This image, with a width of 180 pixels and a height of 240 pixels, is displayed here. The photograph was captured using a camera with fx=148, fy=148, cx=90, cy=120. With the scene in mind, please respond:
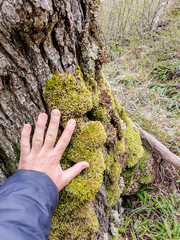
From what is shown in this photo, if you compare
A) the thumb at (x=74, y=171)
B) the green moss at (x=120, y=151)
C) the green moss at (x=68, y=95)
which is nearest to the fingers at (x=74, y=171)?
Answer: the thumb at (x=74, y=171)

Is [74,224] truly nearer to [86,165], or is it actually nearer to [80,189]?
[80,189]

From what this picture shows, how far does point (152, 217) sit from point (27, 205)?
229cm

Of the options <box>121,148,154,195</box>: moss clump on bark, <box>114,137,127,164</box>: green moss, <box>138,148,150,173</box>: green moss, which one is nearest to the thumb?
<box>114,137,127,164</box>: green moss

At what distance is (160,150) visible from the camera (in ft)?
8.75

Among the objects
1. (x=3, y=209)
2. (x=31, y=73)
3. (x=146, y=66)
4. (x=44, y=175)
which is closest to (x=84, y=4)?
(x=31, y=73)

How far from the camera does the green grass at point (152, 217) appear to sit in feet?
7.41

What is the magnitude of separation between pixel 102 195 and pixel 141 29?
22.4 ft

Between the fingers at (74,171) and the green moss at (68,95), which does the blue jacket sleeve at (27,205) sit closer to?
the fingers at (74,171)

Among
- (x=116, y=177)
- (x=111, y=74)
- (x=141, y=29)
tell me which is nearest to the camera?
(x=116, y=177)

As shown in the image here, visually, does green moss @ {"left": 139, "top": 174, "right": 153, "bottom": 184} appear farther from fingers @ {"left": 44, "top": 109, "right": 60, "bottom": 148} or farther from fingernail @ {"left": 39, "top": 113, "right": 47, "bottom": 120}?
fingernail @ {"left": 39, "top": 113, "right": 47, "bottom": 120}

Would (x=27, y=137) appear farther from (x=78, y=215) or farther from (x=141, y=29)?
(x=141, y=29)

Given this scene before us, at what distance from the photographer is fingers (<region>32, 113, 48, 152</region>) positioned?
1254mm

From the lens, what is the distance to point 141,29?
6.28m

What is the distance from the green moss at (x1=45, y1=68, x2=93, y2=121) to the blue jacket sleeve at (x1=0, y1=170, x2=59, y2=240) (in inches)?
22.8
